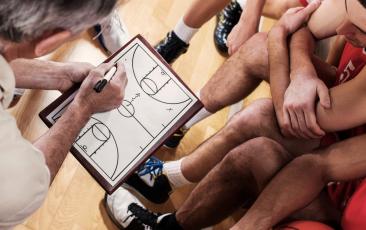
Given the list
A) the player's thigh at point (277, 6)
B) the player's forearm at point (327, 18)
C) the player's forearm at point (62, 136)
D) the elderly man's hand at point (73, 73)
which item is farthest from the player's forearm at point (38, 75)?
the player's thigh at point (277, 6)

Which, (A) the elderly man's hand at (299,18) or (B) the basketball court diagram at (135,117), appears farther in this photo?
(A) the elderly man's hand at (299,18)

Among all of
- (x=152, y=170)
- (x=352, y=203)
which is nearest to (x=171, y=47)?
(x=152, y=170)

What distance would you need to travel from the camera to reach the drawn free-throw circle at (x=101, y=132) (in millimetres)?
1152

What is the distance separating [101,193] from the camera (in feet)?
4.90

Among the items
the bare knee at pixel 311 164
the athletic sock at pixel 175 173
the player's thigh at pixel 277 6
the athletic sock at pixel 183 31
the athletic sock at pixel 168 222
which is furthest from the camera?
the athletic sock at pixel 183 31

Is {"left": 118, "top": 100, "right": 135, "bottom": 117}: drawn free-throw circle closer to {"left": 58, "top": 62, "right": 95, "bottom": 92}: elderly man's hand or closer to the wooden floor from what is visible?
{"left": 58, "top": 62, "right": 95, "bottom": 92}: elderly man's hand

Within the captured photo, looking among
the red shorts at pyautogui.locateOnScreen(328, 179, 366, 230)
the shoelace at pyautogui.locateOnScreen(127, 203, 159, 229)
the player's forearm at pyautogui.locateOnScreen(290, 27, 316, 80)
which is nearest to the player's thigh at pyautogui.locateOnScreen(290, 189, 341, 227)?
the red shorts at pyautogui.locateOnScreen(328, 179, 366, 230)

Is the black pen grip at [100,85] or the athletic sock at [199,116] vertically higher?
the black pen grip at [100,85]

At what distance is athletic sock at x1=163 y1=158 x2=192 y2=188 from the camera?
1.42 metres

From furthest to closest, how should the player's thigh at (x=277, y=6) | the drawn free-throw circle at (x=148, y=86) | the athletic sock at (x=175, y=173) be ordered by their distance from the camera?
1. the player's thigh at (x=277, y=6)
2. the athletic sock at (x=175, y=173)
3. the drawn free-throw circle at (x=148, y=86)

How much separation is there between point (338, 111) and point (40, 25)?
0.70m

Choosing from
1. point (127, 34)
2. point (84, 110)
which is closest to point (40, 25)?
point (84, 110)

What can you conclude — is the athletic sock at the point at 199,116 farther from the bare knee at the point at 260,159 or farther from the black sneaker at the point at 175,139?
the bare knee at the point at 260,159

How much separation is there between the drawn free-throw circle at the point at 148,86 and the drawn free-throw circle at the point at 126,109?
0.19 feet
